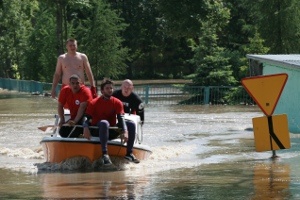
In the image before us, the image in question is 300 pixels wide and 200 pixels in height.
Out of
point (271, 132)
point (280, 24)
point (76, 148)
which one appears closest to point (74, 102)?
point (76, 148)

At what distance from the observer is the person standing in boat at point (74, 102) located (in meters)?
15.9

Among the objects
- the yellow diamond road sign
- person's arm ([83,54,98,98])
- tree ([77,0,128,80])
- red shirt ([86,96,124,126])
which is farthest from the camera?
tree ([77,0,128,80])

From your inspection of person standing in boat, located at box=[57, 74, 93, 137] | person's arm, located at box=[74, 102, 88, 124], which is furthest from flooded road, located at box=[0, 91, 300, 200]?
person's arm, located at box=[74, 102, 88, 124]

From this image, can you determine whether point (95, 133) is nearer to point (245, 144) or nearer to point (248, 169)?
point (248, 169)

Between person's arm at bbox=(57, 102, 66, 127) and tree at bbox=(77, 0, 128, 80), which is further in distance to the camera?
tree at bbox=(77, 0, 128, 80)

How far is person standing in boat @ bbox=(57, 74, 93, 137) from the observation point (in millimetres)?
15914

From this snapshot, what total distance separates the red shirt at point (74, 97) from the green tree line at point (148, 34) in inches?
1048

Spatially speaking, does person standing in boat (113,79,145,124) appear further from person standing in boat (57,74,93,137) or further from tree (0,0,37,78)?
tree (0,0,37,78)

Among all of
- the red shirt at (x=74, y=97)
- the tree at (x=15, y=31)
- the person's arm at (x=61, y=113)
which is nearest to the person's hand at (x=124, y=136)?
the red shirt at (x=74, y=97)

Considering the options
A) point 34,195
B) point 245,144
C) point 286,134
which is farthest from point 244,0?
point 34,195

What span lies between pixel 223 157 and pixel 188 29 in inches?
1924

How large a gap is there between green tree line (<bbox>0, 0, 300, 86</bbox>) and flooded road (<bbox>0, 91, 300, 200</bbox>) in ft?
66.2

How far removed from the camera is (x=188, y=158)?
57.7 feet

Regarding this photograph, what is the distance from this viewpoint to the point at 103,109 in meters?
15.6
